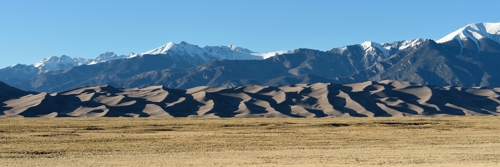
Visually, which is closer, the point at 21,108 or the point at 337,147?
the point at 337,147

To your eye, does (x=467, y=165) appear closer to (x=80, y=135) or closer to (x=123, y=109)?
(x=80, y=135)

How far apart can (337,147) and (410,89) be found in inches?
5816

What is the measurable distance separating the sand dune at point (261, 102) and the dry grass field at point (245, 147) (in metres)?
83.1

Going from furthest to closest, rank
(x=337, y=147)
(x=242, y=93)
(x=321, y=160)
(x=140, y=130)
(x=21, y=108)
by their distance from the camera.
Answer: (x=242, y=93), (x=21, y=108), (x=140, y=130), (x=337, y=147), (x=321, y=160)

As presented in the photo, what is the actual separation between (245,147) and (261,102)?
119 metres

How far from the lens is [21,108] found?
508 feet

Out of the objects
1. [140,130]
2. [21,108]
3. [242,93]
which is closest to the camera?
[140,130]

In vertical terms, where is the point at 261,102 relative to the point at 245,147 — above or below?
above

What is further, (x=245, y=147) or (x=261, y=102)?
(x=261, y=102)

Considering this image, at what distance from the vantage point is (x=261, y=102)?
169 meters

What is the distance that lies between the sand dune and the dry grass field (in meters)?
83.1

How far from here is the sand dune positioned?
506ft

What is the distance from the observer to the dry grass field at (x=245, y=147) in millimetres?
40594

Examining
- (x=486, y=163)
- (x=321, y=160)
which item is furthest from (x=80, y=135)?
(x=486, y=163)
